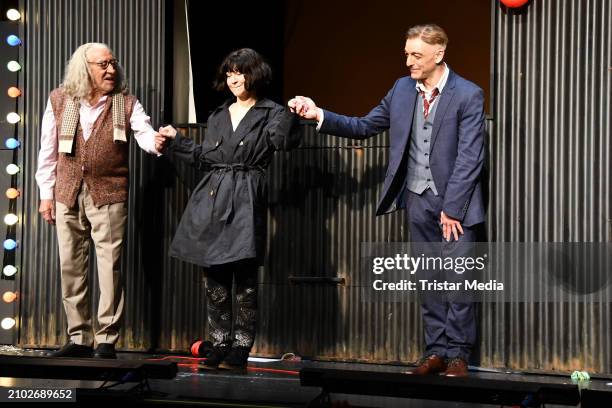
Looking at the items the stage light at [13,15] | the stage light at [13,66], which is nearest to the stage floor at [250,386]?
the stage light at [13,66]

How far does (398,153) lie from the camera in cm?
440

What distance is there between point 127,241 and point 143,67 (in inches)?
38.9

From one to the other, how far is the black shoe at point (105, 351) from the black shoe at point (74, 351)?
103 millimetres

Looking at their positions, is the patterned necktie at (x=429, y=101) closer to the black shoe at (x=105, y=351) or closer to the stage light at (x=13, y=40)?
the black shoe at (x=105, y=351)

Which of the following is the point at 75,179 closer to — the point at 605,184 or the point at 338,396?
the point at 338,396

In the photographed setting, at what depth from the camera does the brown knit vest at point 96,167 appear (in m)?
4.72

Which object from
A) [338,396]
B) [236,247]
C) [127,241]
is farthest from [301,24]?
[338,396]

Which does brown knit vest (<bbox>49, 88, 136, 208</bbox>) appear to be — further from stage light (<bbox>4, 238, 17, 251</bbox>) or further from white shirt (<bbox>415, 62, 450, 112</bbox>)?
white shirt (<bbox>415, 62, 450, 112</bbox>)

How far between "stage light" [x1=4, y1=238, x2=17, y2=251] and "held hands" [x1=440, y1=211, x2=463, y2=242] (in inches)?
101

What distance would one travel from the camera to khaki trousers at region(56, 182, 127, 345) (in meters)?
4.76

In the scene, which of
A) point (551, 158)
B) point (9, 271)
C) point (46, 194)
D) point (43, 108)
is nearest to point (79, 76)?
point (46, 194)

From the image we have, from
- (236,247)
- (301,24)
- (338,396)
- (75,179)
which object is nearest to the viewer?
(338,396)

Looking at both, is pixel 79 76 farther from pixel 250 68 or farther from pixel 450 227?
pixel 450 227

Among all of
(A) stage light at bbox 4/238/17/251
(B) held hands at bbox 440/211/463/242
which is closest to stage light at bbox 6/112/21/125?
(A) stage light at bbox 4/238/17/251
